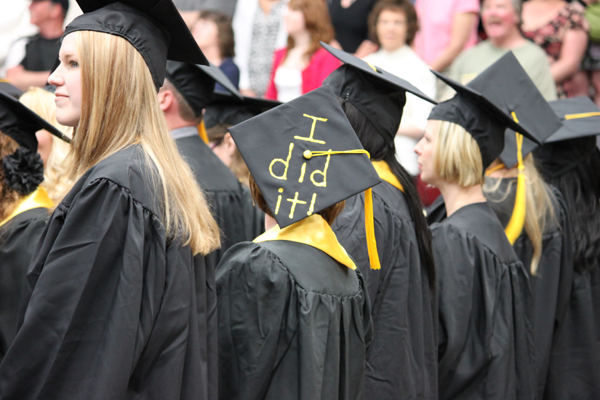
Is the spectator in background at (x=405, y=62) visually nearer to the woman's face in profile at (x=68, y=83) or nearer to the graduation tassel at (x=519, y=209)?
the graduation tassel at (x=519, y=209)

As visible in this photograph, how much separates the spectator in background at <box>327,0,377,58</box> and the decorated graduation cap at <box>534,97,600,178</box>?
235 centimetres

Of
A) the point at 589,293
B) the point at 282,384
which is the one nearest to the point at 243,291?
the point at 282,384

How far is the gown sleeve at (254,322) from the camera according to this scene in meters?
2.29

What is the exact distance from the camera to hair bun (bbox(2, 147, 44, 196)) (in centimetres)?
304

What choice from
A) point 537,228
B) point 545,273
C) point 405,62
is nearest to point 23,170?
point 537,228

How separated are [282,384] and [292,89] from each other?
4.45m

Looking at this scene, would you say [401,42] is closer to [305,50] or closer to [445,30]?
[445,30]

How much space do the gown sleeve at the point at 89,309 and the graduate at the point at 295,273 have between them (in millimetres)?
431

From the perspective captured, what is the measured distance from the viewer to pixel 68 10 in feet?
22.7

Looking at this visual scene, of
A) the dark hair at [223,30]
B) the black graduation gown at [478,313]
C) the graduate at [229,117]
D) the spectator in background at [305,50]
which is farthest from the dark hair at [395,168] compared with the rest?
the dark hair at [223,30]

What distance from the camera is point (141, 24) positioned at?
2219 millimetres

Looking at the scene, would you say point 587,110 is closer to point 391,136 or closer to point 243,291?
point 391,136

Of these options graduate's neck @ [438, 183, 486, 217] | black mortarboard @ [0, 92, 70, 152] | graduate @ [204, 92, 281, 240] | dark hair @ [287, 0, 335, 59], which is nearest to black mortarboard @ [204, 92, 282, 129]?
graduate @ [204, 92, 281, 240]

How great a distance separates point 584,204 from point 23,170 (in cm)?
363
